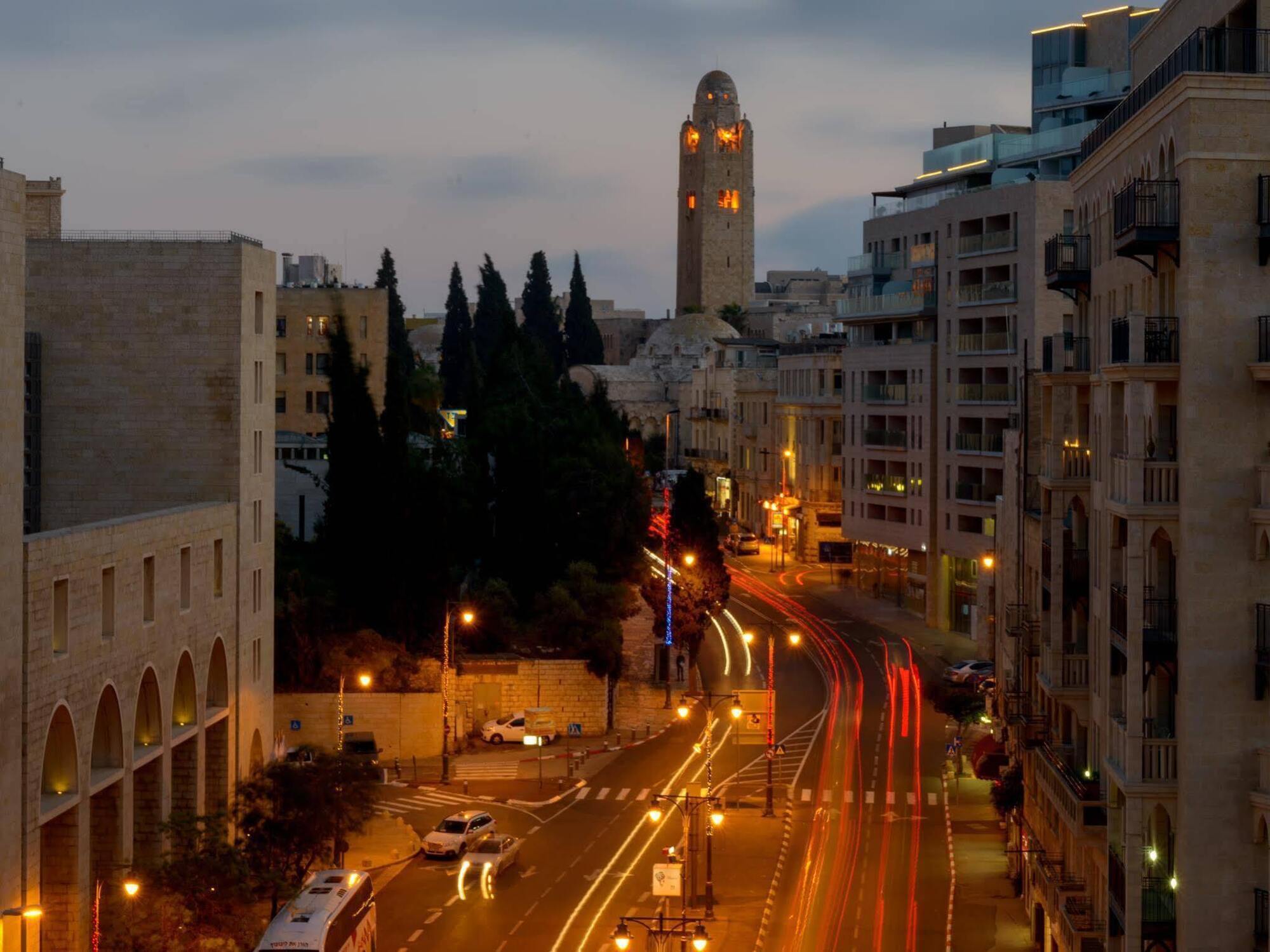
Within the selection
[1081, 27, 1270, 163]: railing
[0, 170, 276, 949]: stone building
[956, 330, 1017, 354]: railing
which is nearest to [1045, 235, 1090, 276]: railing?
[1081, 27, 1270, 163]: railing

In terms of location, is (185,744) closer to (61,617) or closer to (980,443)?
(61,617)

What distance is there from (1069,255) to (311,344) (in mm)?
73205

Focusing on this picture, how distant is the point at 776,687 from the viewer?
7500 cm

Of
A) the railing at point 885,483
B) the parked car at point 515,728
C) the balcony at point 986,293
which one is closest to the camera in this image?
the parked car at point 515,728

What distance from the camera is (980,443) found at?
3467 inches

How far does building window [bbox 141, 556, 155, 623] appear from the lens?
4481 centimetres

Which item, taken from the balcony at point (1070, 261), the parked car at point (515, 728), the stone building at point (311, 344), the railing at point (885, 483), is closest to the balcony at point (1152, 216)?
the balcony at point (1070, 261)

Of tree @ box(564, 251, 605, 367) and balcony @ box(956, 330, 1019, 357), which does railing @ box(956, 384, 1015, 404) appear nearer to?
balcony @ box(956, 330, 1019, 357)

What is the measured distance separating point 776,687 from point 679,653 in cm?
543

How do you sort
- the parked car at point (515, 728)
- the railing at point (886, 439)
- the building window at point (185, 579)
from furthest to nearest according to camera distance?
the railing at point (886, 439) → the parked car at point (515, 728) → the building window at point (185, 579)

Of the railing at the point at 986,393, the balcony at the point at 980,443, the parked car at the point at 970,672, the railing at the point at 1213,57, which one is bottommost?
the parked car at the point at 970,672

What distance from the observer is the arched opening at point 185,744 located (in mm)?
48250

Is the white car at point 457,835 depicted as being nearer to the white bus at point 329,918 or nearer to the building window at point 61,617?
the white bus at point 329,918

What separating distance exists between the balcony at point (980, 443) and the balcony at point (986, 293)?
623cm
